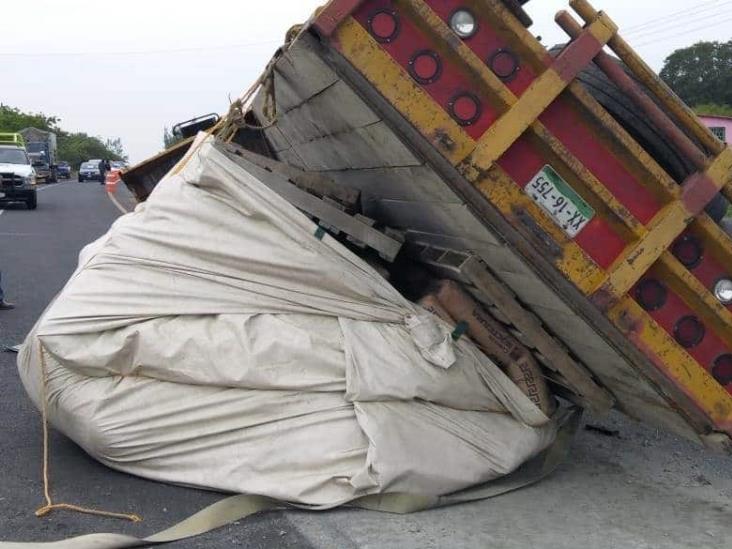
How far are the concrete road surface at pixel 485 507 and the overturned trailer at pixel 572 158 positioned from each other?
585 millimetres

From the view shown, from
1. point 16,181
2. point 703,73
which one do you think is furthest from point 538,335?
point 703,73

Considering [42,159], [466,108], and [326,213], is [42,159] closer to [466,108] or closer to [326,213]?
[326,213]

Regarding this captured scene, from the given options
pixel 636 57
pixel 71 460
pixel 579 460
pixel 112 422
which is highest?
pixel 636 57

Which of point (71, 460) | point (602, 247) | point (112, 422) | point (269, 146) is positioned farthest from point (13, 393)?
point (602, 247)

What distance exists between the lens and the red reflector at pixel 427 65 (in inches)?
124

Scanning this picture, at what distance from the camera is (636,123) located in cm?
340

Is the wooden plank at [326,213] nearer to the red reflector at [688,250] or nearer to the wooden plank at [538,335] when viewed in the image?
the wooden plank at [538,335]

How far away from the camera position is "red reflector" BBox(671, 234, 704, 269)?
10.9 feet

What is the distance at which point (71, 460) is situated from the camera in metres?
4.08

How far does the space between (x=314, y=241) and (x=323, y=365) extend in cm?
59

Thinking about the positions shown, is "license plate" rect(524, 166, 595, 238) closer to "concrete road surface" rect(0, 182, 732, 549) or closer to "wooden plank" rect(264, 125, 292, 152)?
"concrete road surface" rect(0, 182, 732, 549)

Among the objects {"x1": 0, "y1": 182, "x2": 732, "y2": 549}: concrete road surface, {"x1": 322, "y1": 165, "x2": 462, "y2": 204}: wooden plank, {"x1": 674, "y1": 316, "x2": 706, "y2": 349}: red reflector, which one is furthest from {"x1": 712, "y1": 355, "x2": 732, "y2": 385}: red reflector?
{"x1": 322, "y1": 165, "x2": 462, "y2": 204}: wooden plank

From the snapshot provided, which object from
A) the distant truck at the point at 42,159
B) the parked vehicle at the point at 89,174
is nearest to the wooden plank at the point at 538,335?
the distant truck at the point at 42,159

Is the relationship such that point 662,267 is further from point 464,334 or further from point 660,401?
point 464,334
